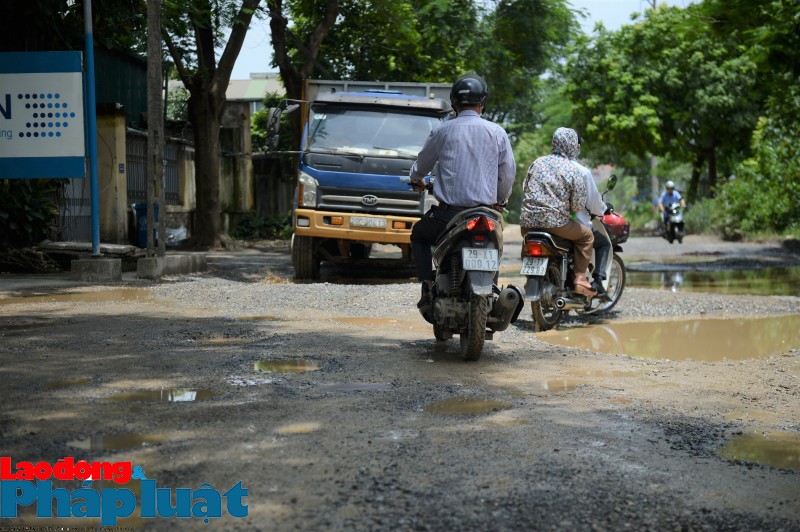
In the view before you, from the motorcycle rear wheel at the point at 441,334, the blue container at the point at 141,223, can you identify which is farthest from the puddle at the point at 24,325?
the blue container at the point at 141,223

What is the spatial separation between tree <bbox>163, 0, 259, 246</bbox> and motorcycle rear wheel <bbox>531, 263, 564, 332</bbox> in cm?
1219

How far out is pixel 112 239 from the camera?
60.0 feet

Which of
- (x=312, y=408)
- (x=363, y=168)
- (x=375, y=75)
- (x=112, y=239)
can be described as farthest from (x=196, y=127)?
(x=312, y=408)

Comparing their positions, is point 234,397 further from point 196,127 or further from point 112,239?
point 196,127

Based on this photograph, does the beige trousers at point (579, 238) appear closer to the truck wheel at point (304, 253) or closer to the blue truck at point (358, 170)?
the blue truck at point (358, 170)

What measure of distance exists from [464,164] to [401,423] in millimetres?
2599

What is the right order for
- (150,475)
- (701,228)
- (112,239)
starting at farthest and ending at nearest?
(701,228) < (112,239) < (150,475)

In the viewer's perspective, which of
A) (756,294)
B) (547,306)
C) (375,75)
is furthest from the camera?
(375,75)

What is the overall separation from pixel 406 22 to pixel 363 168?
987 centimetres

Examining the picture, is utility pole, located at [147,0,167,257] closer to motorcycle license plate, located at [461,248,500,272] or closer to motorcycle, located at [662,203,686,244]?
motorcycle license plate, located at [461,248,500,272]

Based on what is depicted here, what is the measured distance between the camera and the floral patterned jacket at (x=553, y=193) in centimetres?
893

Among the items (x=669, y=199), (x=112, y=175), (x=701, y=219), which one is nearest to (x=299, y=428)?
(x=112, y=175)

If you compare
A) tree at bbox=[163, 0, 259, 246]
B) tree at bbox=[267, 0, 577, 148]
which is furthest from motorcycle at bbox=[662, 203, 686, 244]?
tree at bbox=[163, 0, 259, 246]

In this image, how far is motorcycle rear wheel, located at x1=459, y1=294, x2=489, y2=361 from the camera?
677 centimetres
